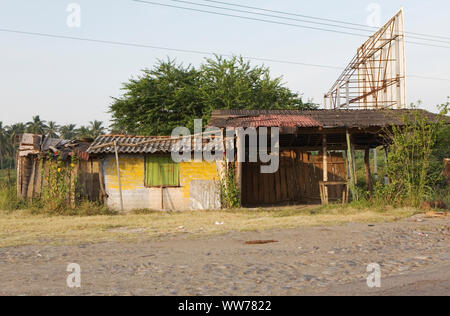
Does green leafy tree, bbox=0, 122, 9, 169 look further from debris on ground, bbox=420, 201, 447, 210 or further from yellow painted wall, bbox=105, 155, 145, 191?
debris on ground, bbox=420, 201, 447, 210

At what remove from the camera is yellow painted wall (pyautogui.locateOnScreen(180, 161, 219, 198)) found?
1397 cm

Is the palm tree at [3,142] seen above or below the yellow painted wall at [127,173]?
above

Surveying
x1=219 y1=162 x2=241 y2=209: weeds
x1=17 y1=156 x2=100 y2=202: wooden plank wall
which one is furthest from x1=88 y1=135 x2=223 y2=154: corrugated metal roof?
x1=219 y1=162 x2=241 y2=209: weeds

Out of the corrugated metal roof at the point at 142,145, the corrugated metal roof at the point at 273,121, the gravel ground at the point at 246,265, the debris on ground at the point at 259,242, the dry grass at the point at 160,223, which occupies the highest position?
the corrugated metal roof at the point at 273,121

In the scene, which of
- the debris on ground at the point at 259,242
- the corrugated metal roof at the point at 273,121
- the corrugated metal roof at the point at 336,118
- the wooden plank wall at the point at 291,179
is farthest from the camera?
the wooden plank wall at the point at 291,179

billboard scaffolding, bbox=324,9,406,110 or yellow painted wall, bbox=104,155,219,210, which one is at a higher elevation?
billboard scaffolding, bbox=324,9,406,110

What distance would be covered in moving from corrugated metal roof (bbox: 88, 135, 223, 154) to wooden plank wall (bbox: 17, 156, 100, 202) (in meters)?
0.90

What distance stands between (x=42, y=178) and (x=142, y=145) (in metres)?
3.98

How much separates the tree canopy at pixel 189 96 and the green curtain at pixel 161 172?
324 inches

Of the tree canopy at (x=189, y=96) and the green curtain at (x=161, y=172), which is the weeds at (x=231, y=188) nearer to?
the green curtain at (x=161, y=172)

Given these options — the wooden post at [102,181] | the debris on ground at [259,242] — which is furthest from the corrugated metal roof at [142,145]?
the debris on ground at [259,242]

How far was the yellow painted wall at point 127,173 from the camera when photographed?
1384 cm
